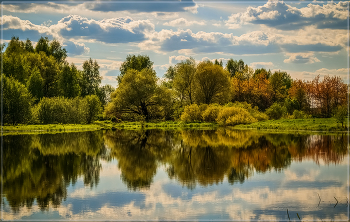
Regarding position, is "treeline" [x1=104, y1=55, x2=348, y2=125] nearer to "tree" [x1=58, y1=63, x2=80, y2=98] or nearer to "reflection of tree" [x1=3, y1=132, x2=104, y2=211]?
"tree" [x1=58, y1=63, x2=80, y2=98]

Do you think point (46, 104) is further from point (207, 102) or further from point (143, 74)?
point (207, 102)

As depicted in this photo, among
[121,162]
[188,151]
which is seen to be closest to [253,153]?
[188,151]

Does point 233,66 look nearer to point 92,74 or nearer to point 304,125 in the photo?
point 92,74

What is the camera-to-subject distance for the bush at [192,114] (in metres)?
55.1

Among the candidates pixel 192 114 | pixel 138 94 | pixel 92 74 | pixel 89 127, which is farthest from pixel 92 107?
pixel 92 74

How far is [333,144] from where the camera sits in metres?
24.5

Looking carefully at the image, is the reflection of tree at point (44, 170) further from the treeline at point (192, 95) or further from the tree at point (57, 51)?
the tree at point (57, 51)

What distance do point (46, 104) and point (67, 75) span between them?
18898mm

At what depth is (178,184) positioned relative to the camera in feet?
46.4

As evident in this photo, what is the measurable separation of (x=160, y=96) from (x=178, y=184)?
1838 inches

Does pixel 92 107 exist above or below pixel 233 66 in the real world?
below

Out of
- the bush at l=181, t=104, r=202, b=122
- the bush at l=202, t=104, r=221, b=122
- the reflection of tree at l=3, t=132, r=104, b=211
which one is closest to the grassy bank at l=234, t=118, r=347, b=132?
the bush at l=202, t=104, r=221, b=122

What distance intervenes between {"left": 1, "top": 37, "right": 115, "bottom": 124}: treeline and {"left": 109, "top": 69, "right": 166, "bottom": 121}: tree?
428 cm

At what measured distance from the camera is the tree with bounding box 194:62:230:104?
6053 cm
